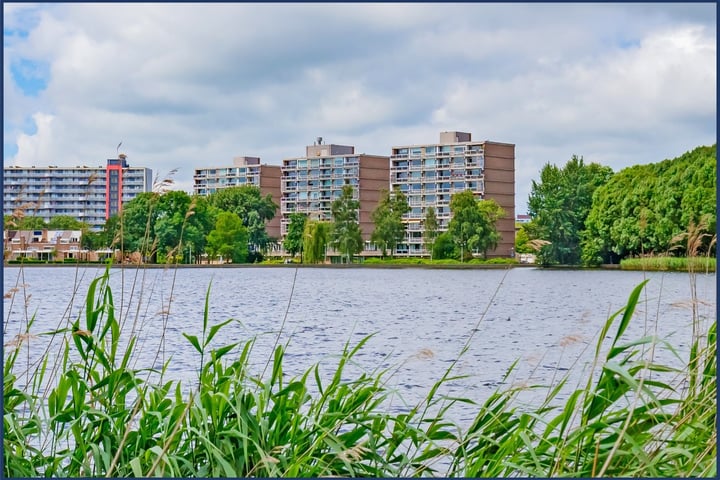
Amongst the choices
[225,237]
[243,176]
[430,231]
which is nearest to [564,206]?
[430,231]

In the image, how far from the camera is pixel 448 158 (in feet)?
284

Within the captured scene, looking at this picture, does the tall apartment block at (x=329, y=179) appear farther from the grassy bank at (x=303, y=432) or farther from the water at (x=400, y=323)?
the grassy bank at (x=303, y=432)

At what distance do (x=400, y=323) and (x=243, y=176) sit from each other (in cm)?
7551

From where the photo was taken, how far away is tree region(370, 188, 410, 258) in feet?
238

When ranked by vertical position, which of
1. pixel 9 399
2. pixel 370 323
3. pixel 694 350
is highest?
pixel 694 350

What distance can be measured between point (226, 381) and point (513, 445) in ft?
3.37

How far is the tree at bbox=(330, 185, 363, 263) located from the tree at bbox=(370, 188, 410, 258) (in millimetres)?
1724

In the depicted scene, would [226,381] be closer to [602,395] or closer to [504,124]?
[602,395]

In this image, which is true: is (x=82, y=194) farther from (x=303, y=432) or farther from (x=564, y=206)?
(x=564, y=206)

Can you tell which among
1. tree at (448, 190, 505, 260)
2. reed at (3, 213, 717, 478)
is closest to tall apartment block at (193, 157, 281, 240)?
tree at (448, 190, 505, 260)

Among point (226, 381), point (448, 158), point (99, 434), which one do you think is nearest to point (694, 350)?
point (226, 381)

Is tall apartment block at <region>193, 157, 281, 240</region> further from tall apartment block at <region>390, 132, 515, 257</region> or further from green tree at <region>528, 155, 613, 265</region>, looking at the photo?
green tree at <region>528, 155, 613, 265</region>

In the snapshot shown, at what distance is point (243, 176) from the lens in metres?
93.4

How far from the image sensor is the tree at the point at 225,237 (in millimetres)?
59281
